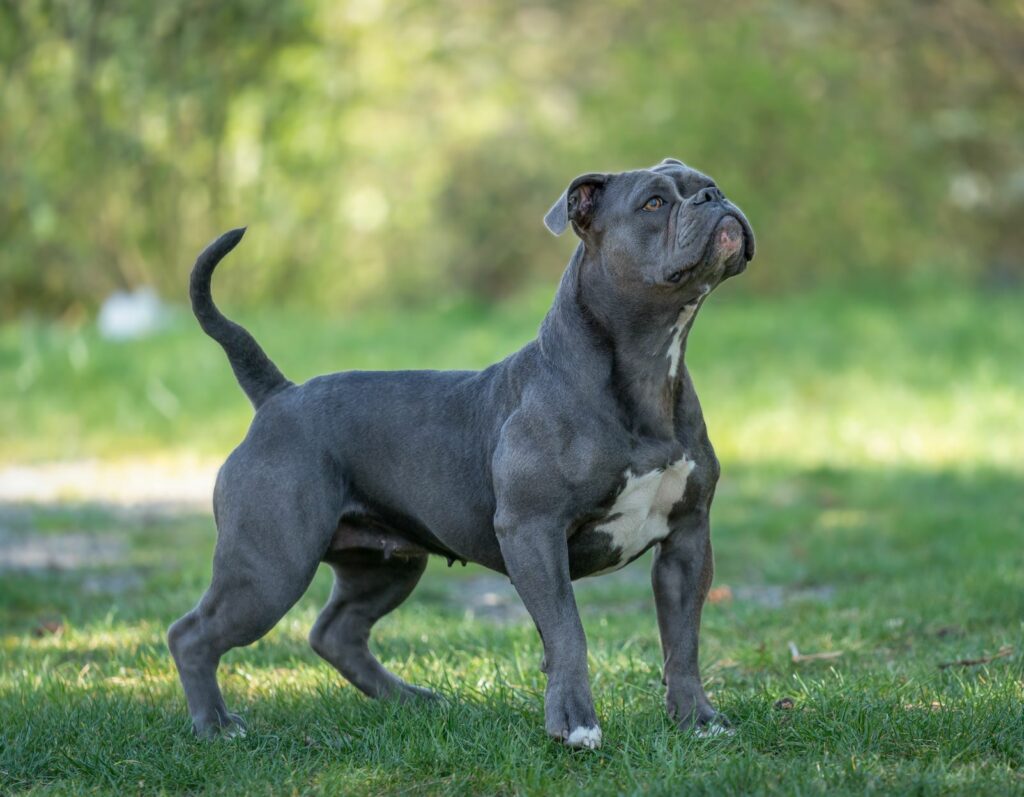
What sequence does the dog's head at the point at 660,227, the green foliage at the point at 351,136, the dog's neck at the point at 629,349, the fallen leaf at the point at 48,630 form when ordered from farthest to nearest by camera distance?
the green foliage at the point at 351,136, the fallen leaf at the point at 48,630, the dog's neck at the point at 629,349, the dog's head at the point at 660,227

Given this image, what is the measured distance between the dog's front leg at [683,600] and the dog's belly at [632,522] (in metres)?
0.07

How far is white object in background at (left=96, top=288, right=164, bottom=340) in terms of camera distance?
1440 centimetres

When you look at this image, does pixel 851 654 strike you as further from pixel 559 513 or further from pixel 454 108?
pixel 454 108

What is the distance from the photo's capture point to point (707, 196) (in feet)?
13.1

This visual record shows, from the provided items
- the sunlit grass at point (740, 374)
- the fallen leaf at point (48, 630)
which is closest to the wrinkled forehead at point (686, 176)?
the fallen leaf at point (48, 630)

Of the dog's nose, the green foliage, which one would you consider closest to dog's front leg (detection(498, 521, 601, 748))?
the dog's nose

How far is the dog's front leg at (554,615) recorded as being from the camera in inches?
148

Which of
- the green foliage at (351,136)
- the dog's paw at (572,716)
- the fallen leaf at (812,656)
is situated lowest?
the fallen leaf at (812,656)

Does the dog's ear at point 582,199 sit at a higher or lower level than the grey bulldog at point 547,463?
higher

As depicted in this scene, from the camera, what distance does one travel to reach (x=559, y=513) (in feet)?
12.8

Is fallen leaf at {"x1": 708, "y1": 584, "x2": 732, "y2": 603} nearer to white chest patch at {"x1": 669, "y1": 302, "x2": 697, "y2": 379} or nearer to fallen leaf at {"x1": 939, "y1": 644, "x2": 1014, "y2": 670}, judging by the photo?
fallen leaf at {"x1": 939, "y1": 644, "x2": 1014, "y2": 670}

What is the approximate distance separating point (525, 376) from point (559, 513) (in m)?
0.49

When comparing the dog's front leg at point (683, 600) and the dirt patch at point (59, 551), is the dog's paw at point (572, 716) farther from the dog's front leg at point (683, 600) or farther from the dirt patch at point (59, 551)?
the dirt patch at point (59, 551)

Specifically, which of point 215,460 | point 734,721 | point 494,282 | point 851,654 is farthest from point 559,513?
point 494,282
